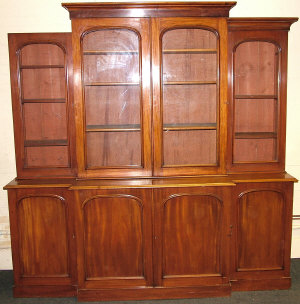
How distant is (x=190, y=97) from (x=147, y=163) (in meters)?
0.61

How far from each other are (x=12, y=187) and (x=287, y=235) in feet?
6.88

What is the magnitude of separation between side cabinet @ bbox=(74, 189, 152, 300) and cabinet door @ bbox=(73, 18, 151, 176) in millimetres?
215

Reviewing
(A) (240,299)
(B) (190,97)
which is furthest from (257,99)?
(A) (240,299)

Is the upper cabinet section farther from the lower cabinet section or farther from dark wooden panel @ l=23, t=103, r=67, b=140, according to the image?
the lower cabinet section

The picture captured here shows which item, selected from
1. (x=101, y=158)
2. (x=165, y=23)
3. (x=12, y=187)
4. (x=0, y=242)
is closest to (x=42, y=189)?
(x=12, y=187)

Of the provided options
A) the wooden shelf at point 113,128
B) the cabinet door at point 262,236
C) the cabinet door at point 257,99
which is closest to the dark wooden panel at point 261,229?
the cabinet door at point 262,236

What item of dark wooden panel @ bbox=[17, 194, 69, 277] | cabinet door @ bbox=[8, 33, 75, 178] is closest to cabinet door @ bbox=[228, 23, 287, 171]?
cabinet door @ bbox=[8, 33, 75, 178]

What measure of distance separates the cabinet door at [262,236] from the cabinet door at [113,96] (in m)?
0.81

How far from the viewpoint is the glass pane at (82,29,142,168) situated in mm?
2496

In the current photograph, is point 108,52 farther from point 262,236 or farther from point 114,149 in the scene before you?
point 262,236

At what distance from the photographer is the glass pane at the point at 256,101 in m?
2.71

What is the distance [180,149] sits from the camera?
8.72ft

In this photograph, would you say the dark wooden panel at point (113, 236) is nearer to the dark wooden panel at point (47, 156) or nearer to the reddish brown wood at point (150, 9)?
the dark wooden panel at point (47, 156)

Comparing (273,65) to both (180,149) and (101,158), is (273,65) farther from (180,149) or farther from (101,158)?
(101,158)
